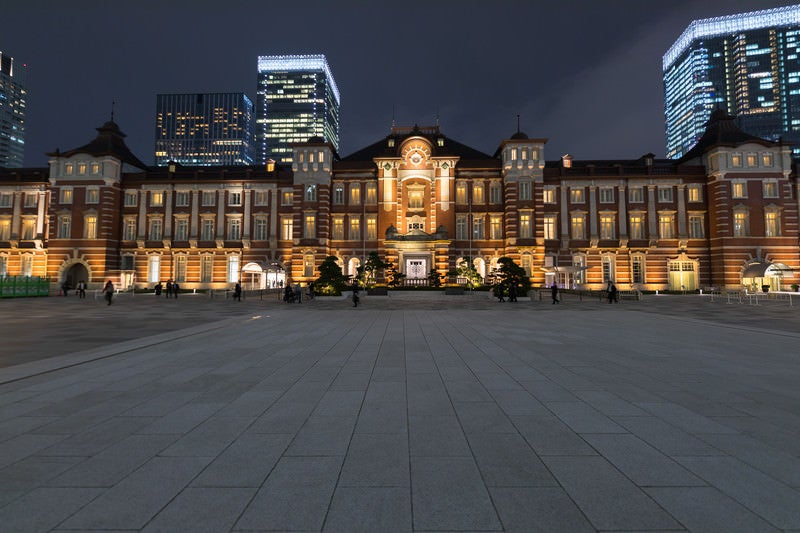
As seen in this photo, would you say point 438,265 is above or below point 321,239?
below

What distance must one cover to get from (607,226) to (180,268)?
51.2m

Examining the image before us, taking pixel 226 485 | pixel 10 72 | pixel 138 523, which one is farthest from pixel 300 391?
pixel 10 72

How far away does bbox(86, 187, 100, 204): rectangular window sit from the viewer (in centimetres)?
4597

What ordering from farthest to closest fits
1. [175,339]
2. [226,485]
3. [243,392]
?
[175,339] < [243,392] < [226,485]

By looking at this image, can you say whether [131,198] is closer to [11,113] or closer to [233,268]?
[233,268]

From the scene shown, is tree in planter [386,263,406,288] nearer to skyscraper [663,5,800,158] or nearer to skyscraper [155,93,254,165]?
skyscraper [663,5,800,158]

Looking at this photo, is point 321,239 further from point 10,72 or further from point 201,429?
point 10,72

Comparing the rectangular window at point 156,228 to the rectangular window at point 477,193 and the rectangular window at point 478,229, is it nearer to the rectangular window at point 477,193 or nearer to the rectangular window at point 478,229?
the rectangular window at point 478,229

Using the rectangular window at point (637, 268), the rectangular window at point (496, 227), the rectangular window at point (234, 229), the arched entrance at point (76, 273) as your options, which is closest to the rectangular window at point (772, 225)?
the rectangular window at point (637, 268)

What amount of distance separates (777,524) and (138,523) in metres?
4.48

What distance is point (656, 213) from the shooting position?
145 feet

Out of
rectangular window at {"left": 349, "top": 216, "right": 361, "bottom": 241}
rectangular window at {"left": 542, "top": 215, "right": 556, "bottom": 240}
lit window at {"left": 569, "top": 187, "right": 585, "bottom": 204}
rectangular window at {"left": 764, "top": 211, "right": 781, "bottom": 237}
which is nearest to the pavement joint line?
rectangular window at {"left": 349, "top": 216, "right": 361, "bottom": 241}

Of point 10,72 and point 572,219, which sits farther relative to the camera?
point 10,72

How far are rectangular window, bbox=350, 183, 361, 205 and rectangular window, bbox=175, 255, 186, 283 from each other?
21920 millimetres
